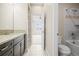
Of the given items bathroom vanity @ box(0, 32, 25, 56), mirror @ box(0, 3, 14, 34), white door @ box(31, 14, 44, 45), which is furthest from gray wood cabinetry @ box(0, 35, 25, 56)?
white door @ box(31, 14, 44, 45)

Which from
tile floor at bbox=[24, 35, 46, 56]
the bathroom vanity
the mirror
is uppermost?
the mirror

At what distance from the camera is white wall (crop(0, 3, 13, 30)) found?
2.95 metres

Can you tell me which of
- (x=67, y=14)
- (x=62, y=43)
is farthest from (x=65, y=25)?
(x=62, y=43)

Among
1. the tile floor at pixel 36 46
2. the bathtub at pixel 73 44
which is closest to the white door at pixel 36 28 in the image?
the tile floor at pixel 36 46

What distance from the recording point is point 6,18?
10.2ft

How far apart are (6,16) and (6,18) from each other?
51 millimetres

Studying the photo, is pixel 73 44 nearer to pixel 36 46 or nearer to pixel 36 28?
pixel 36 46

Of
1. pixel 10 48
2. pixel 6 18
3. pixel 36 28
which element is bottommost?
pixel 10 48

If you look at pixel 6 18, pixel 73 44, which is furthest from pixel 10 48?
pixel 73 44

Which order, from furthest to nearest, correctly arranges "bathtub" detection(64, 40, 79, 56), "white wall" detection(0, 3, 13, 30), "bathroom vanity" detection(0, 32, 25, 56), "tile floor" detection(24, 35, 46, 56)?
"bathtub" detection(64, 40, 79, 56) < "tile floor" detection(24, 35, 46, 56) < "white wall" detection(0, 3, 13, 30) < "bathroom vanity" detection(0, 32, 25, 56)

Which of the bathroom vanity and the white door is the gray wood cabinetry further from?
the white door

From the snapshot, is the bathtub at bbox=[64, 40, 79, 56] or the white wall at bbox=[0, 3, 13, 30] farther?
the bathtub at bbox=[64, 40, 79, 56]

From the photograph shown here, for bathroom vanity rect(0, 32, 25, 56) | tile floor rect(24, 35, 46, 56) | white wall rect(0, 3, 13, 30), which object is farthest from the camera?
tile floor rect(24, 35, 46, 56)

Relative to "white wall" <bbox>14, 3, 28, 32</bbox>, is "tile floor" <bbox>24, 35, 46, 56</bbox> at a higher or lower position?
lower
